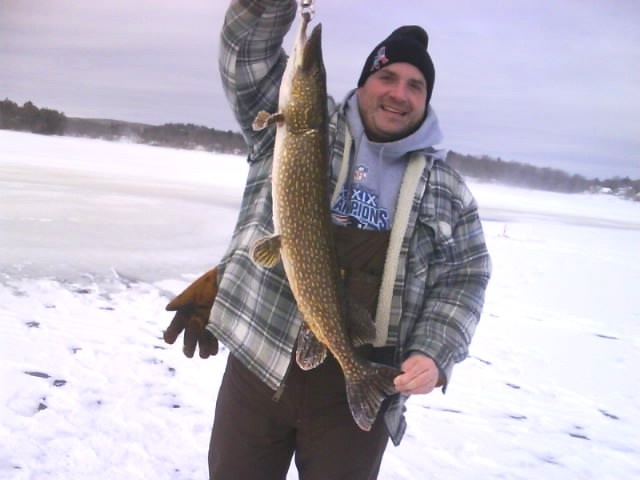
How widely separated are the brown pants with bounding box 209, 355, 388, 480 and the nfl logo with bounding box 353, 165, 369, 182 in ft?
2.20

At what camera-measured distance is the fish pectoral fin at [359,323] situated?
6.52 ft

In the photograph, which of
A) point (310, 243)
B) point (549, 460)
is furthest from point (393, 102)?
point (549, 460)

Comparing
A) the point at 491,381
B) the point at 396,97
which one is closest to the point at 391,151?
the point at 396,97

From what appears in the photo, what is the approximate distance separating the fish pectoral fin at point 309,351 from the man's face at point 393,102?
30.5 inches

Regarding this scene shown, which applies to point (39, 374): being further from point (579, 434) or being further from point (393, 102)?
point (579, 434)

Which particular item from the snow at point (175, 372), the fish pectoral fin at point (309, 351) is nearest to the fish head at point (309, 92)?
the fish pectoral fin at point (309, 351)

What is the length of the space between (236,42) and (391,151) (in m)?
0.68

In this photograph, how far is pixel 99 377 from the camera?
3900 mm

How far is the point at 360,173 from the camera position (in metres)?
2.15

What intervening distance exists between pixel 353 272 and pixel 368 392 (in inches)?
16.8

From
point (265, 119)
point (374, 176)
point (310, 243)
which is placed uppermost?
point (265, 119)

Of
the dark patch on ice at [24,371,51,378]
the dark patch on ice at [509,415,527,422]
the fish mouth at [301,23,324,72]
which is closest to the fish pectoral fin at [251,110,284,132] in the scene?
the fish mouth at [301,23,324,72]

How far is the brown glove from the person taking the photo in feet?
7.50

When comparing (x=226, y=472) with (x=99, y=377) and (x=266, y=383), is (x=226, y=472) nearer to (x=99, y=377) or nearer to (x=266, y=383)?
(x=266, y=383)
